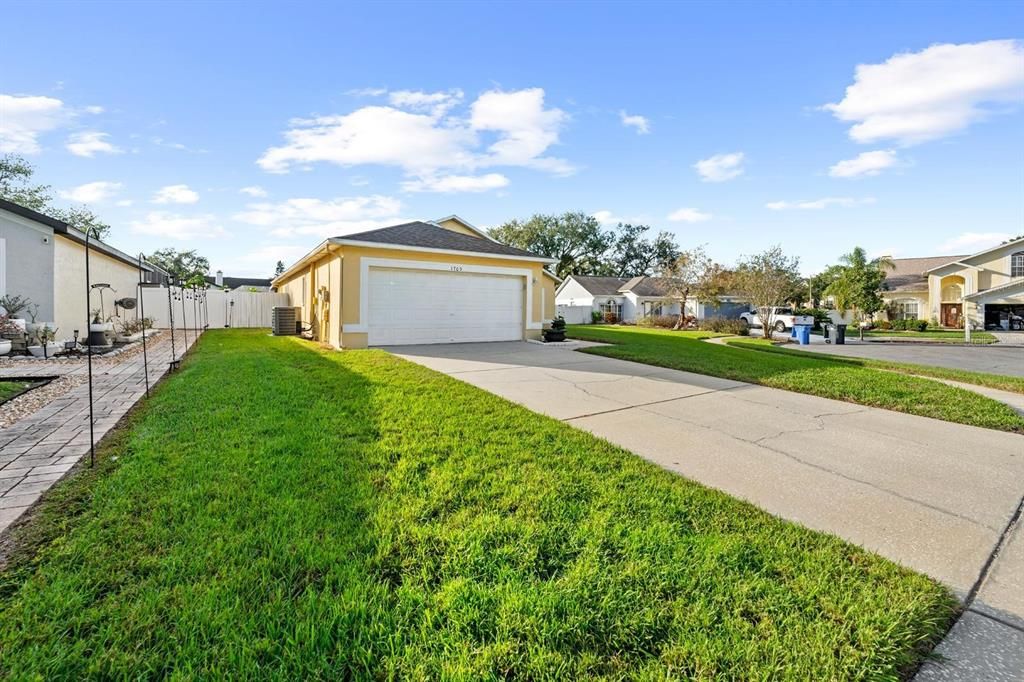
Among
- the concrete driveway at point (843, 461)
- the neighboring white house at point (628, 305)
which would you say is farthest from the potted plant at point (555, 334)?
the neighboring white house at point (628, 305)

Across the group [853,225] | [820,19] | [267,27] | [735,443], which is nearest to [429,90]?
[267,27]

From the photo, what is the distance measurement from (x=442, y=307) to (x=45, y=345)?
8656 millimetres

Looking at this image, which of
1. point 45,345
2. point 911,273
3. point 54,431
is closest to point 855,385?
point 54,431

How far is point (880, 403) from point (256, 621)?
776 centimetres

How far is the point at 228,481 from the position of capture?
3.20 metres

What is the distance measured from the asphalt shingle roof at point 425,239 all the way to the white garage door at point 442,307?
2.50 feet

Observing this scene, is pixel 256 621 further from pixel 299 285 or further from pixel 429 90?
pixel 299 285

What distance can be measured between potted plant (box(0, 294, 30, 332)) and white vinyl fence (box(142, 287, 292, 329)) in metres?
9.03

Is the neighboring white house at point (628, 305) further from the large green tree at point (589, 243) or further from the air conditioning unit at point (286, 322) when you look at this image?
the air conditioning unit at point (286, 322)

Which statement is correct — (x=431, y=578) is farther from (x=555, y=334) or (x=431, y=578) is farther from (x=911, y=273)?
(x=911, y=273)

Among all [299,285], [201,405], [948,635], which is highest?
[299,285]

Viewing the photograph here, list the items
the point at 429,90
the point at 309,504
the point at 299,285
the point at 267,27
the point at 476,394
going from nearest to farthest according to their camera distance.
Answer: the point at 309,504 → the point at 476,394 → the point at 267,27 → the point at 429,90 → the point at 299,285

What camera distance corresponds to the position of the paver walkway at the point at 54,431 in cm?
314

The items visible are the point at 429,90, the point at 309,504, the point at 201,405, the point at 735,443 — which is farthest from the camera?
the point at 429,90
